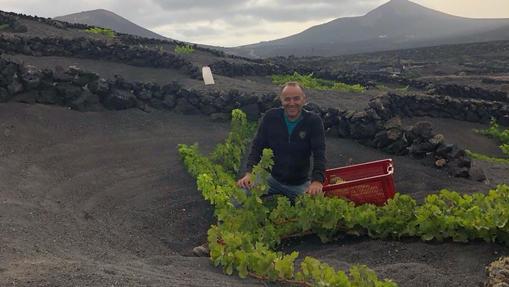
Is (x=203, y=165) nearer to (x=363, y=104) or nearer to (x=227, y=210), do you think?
(x=227, y=210)

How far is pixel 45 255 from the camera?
215 inches

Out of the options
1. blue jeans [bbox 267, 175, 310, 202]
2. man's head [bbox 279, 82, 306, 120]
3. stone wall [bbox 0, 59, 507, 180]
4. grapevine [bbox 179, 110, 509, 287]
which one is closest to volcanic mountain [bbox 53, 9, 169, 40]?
stone wall [bbox 0, 59, 507, 180]

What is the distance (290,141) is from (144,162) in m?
4.31

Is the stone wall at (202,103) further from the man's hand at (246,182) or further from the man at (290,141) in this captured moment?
the man's hand at (246,182)

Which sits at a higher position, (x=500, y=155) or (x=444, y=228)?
(x=444, y=228)

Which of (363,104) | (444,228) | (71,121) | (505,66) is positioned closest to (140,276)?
(444,228)

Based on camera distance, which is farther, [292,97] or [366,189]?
[366,189]

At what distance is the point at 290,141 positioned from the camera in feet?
24.3

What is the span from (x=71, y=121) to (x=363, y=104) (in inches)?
404

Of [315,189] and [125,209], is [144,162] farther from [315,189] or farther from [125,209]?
[315,189]

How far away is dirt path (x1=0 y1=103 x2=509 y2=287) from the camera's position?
5.25m

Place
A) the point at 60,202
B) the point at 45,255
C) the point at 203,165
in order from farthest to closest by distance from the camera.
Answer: the point at 203,165
the point at 60,202
the point at 45,255

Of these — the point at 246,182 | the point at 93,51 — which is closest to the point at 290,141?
the point at 246,182

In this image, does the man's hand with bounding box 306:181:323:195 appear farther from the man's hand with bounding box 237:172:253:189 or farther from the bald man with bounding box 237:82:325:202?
the man's hand with bounding box 237:172:253:189
